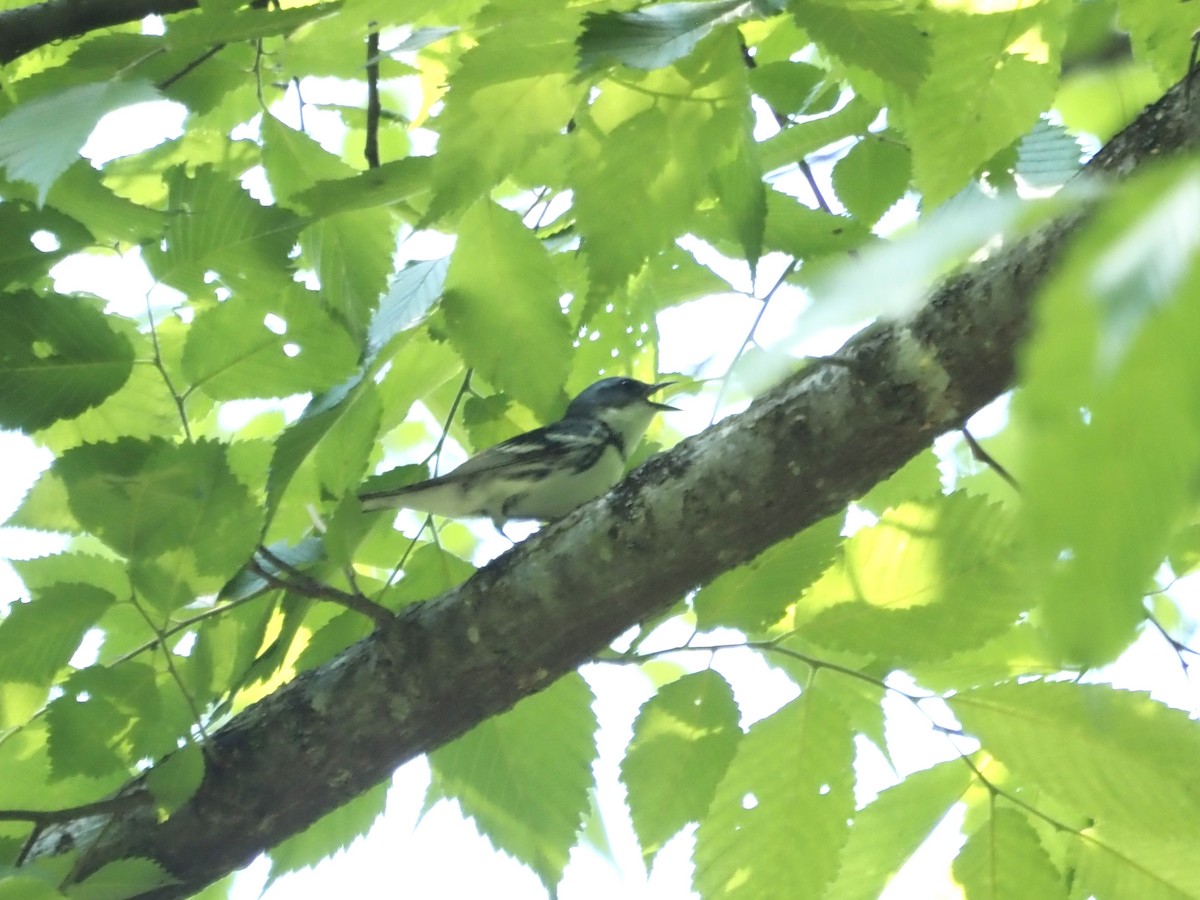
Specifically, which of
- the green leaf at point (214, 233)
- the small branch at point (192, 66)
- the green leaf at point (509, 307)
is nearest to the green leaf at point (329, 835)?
the green leaf at point (509, 307)

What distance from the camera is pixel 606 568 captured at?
1.55 meters

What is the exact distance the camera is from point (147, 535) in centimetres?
139

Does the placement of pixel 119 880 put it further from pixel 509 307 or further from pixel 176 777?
pixel 509 307

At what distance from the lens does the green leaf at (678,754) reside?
1.54 m

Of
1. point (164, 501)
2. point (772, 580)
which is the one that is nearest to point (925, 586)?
point (772, 580)

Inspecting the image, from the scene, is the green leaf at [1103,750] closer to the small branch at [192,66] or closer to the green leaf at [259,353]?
the green leaf at [259,353]

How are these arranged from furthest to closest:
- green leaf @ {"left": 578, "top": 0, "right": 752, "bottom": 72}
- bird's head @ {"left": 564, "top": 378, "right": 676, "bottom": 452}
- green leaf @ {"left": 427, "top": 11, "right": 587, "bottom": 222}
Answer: bird's head @ {"left": 564, "top": 378, "right": 676, "bottom": 452} → green leaf @ {"left": 427, "top": 11, "right": 587, "bottom": 222} → green leaf @ {"left": 578, "top": 0, "right": 752, "bottom": 72}

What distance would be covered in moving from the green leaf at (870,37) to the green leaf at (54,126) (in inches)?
28.5

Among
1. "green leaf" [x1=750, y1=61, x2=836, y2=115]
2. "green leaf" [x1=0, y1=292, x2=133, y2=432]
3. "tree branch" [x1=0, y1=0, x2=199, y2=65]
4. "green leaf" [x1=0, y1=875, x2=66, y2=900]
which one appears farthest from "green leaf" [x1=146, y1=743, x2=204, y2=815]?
"green leaf" [x1=750, y1=61, x2=836, y2=115]

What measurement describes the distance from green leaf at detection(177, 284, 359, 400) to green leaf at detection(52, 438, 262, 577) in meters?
0.25

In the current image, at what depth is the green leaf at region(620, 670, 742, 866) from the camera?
154cm

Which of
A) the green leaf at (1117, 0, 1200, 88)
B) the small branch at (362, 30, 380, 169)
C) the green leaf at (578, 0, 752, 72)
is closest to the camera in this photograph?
the green leaf at (578, 0, 752, 72)

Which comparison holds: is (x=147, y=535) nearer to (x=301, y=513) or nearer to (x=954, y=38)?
(x=301, y=513)

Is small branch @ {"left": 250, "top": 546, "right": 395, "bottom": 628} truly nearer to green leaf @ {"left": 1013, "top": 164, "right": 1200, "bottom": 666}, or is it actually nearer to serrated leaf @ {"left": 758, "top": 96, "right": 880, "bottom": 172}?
serrated leaf @ {"left": 758, "top": 96, "right": 880, "bottom": 172}
